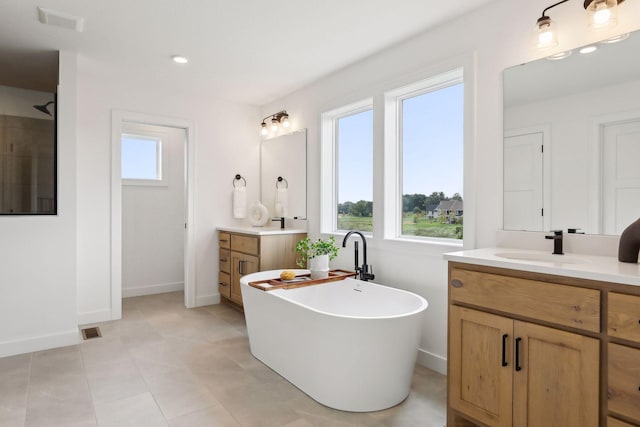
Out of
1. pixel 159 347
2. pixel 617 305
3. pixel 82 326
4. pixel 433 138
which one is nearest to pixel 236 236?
pixel 159 347

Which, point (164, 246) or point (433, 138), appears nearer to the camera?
point (433, 138)

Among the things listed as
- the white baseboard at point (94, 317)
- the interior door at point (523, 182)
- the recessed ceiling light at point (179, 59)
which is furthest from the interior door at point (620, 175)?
the white baseboard at point (94, 317)

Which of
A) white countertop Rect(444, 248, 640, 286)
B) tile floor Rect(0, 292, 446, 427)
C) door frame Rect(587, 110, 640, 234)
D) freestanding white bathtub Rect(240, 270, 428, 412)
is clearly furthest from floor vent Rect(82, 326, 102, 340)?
door frame Rect(587, 110, 640, 234)

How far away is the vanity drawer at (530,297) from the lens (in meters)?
1.41

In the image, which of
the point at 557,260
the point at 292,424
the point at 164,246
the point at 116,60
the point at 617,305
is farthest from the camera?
the point at 164,246

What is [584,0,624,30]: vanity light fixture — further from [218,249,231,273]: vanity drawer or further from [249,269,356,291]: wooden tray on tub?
[218,249,231,273]: vanity drawer

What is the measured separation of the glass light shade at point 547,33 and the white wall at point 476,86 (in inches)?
4.2

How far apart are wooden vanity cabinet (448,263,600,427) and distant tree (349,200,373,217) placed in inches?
65.6

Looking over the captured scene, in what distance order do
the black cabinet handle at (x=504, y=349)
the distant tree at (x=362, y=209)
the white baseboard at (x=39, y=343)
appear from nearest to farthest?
the black cabinet handle at (x=504, y=349) → the white baseboard at (x=39, y=343) → the distant tree at (x=362, y=209)

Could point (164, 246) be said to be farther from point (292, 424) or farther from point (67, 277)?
point (292, 424)

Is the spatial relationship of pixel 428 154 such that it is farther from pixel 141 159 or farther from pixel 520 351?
pixel 141 159

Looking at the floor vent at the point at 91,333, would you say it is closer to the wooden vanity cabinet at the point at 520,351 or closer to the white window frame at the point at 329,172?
the white window frame at the point at 329,172

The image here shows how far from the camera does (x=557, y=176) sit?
2068 millimetres

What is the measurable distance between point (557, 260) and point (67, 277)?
360 cm
